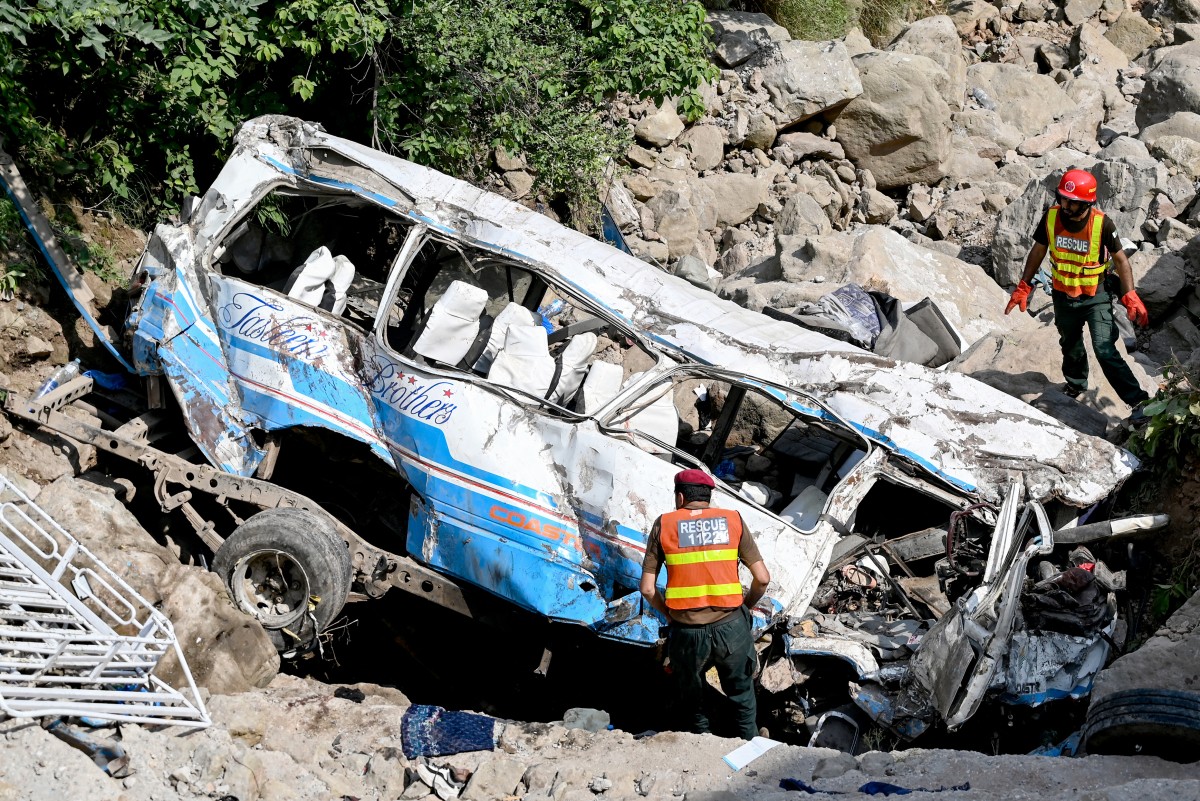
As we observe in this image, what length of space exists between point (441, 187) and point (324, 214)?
1.12 m

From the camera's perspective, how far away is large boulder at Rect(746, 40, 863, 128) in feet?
41.7

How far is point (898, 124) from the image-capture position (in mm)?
12625

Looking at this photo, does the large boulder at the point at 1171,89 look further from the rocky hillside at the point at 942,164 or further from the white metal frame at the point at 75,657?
the white metal frame at the point at 75,657

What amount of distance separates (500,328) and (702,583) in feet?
6.88

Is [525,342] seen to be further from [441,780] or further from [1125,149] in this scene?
[1125,149]

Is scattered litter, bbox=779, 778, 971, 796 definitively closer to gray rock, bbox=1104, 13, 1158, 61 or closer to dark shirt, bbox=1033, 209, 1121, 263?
dark shirt, bbox=1033, 209, 1121, 263

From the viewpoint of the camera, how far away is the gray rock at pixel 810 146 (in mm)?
12734

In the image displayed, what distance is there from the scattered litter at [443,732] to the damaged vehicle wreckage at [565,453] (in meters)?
0.65

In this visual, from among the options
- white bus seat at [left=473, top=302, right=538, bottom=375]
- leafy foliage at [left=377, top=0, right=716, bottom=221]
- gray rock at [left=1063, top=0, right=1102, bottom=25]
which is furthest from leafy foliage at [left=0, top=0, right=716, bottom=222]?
gray rock at [left=1063, top=0, right=1102, bottom=25]

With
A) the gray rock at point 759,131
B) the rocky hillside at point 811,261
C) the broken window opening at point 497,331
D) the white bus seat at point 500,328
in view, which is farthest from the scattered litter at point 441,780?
the gray rock at point 759,131

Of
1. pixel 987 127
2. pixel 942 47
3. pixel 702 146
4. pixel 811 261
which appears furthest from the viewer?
pixel 942 47

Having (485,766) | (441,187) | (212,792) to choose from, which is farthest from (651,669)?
(441,187)

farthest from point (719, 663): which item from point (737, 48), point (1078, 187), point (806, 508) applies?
point (737, 48)

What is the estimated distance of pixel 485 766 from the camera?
488 cm
